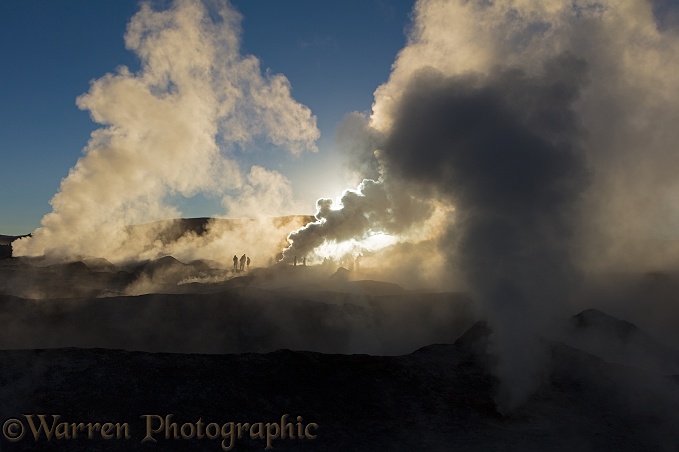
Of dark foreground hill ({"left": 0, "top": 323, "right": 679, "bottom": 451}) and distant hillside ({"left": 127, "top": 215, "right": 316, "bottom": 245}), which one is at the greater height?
distant hillside ({"left": 127, "top": 215, "right": 316, "bottom": 245})

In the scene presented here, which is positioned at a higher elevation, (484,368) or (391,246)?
(391,246)

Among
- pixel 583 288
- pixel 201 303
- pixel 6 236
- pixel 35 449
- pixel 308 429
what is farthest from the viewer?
pixel 6 236

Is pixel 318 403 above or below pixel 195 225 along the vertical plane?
below

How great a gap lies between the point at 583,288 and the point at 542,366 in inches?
1081

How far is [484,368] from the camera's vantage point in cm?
1802

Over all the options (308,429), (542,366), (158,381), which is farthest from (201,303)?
(542,366)

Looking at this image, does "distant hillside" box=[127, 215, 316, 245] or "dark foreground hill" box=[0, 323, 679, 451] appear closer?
"dark foreground hill" box=[0, 323, 679, 451]

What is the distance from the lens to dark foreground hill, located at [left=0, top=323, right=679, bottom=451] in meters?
11.8

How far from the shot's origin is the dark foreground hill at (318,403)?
1176 cm

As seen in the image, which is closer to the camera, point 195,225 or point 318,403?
point 318,403

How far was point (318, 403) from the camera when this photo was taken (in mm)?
13930

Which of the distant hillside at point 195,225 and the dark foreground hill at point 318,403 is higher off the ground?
the distant hillside at point 195,225

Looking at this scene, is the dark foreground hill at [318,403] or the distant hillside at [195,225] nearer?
the dark foreground hill at [318,403]

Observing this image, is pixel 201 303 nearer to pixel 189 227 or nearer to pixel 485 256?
pixel 485 256
